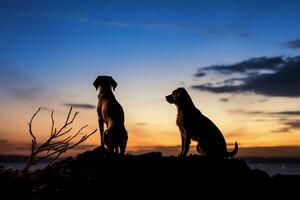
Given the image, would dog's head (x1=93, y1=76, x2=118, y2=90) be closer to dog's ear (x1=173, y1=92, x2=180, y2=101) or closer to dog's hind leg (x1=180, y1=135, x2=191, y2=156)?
dog's ear (x1=173, y1=92, x2=180, y2=101)

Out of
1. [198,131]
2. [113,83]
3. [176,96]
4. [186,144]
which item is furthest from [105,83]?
[186,144]

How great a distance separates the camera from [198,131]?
45.5 ft

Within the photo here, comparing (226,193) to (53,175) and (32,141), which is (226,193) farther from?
(32,141)

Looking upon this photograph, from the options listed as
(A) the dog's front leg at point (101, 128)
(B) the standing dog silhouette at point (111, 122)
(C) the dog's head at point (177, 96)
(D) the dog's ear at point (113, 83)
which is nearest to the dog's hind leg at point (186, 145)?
(C) the dog's head at point (177, 96)

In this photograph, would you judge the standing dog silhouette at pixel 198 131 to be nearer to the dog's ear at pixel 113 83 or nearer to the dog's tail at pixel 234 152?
the dog's tail at pixel 234 152

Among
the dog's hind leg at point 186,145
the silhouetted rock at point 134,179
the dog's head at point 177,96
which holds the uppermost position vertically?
the dog's head at point 177,96

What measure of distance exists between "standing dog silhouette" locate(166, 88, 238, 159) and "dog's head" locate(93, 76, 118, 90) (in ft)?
9.46

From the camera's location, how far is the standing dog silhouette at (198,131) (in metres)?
13.6

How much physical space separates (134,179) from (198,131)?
503 cm

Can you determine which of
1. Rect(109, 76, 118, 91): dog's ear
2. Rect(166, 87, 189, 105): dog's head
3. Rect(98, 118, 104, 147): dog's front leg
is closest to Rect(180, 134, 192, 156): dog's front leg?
Rect(166, 87, 189, 105): dog's head

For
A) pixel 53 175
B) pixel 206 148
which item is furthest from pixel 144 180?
pixel 206 148

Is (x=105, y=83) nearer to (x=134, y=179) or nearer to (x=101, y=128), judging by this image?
(x=101, y=128)

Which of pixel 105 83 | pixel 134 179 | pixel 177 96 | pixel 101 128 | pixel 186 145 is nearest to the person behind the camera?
pixel 134 179

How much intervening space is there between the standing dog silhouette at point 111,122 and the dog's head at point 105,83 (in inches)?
11.0
